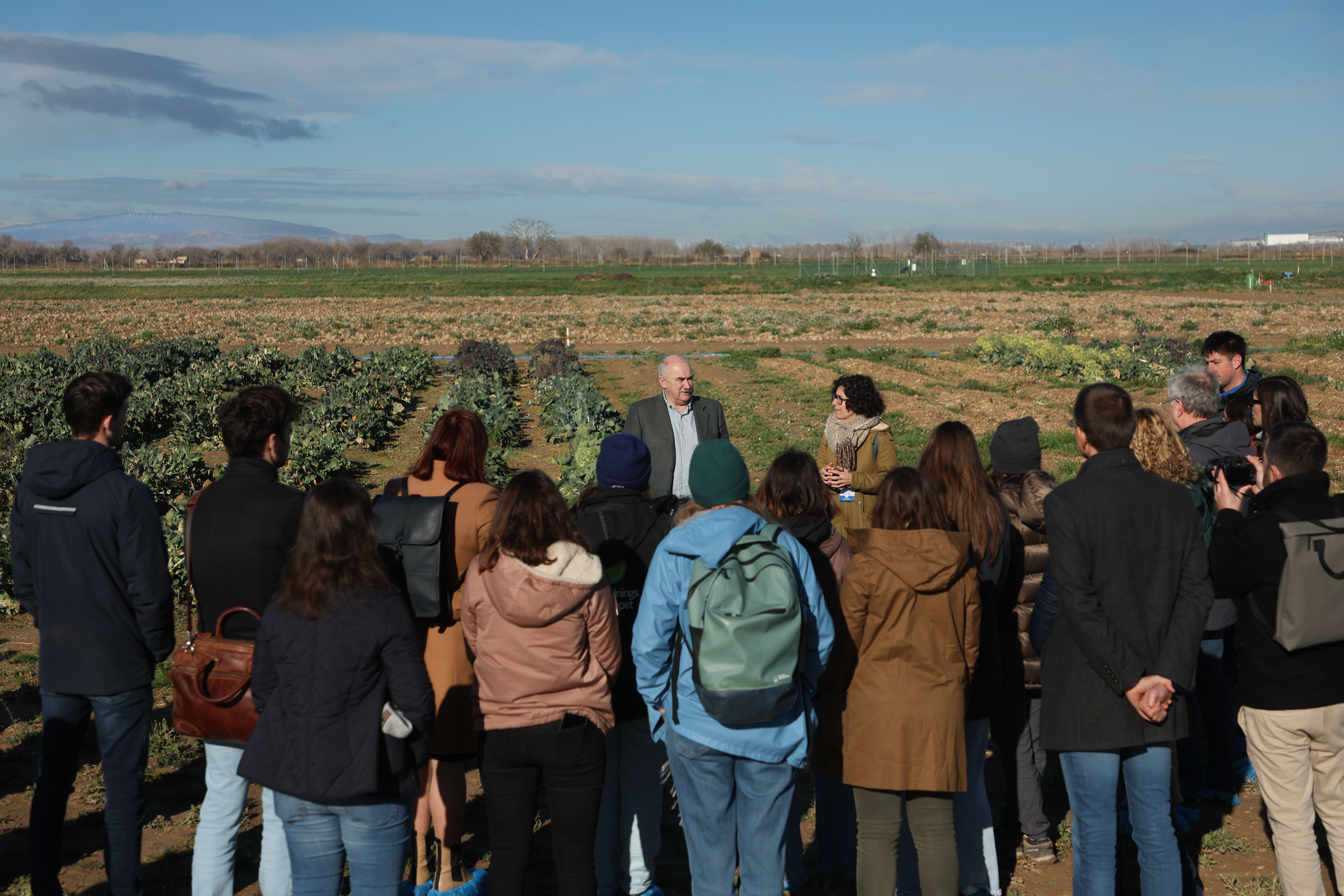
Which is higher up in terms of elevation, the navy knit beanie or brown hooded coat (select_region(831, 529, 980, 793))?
the navy knit beanie

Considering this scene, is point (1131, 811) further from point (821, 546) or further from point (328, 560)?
point (328, 560)

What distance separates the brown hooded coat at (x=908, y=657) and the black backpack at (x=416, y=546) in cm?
150

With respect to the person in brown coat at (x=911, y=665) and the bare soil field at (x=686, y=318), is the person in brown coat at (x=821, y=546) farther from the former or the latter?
the bare soil field at (x=686, y=318)

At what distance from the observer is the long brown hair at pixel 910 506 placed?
10.8ft

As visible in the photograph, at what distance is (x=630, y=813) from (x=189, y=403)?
1529 centimetres

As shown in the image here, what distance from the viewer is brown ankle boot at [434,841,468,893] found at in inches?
157

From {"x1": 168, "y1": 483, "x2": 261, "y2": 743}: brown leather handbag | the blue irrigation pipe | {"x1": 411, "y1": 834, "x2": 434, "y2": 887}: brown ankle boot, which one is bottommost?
{"x1": 411, "y1": 834, "x2": 434, "y2": 887}: brown ankle boot

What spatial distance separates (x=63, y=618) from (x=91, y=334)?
3732 centimetres

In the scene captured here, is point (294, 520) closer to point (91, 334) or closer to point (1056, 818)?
point (1056, 818)

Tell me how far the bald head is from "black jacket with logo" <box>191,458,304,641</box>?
2625mm

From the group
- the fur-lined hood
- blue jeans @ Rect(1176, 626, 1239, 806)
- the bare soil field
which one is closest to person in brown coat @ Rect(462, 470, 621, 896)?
the fur-lined hood

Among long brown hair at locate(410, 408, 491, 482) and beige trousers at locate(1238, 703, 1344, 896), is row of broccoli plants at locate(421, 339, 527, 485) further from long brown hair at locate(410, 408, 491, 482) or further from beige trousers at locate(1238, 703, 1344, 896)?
beige trousers at locate(1238, 703, 1344, 896)

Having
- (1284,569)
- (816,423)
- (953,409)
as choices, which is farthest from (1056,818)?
(953,409)

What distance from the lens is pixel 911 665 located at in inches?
130
